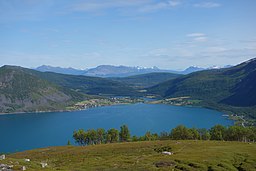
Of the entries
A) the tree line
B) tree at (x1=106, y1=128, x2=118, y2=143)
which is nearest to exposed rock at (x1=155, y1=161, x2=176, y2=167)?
the tree line

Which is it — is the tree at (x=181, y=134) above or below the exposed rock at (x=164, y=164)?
below

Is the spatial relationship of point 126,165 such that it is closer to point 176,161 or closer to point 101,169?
point 101,169

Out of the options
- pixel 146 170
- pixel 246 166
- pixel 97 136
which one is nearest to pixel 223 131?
pixel 97 136

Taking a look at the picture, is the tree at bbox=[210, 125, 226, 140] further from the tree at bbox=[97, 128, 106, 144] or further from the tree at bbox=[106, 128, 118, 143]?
the tree at bbox=[97, 128, 106, 144]

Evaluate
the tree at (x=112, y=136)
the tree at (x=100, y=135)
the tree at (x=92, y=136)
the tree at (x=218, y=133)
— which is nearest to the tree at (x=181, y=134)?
the tree at (x=218, y=133)

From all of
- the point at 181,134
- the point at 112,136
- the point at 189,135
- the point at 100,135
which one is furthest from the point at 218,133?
the point at 100,135

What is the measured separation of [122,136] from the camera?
474ft

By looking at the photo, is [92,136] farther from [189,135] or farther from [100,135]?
[189,135]

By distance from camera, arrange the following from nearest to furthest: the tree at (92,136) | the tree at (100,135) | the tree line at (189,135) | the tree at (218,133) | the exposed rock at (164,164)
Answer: the exposed rock at (164,164) → the tree line at (189,135) → the tree at (218,133) → the tree at (92,136) → the tree at (100,135)

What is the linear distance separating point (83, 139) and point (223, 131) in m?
62.8

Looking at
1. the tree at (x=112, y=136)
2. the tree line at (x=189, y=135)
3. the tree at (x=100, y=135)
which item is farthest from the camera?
the tree at (x=100, y=135)

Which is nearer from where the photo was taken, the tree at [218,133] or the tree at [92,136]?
the tree at [218,133]

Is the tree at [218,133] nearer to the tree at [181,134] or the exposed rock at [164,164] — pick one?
the tree at [181,134]

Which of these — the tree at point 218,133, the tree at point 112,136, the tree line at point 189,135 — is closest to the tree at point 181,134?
the tree line at point 189,135
